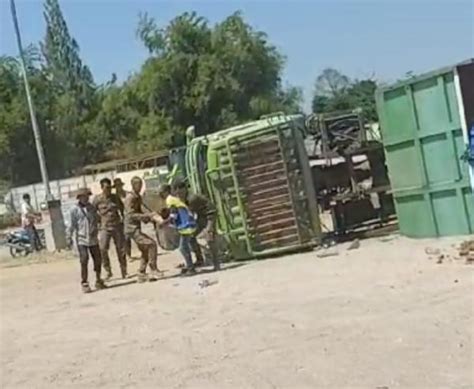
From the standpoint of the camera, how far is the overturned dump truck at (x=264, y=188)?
16.2m

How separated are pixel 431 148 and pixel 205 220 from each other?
11.8 ft

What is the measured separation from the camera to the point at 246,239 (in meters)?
16.4

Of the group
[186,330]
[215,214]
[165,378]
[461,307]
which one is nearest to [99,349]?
[186,330]

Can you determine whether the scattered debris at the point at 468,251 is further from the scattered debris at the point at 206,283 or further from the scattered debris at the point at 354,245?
the scattered debris at the point at 206,283

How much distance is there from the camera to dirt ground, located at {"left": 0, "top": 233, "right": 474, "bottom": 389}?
7.55 metres

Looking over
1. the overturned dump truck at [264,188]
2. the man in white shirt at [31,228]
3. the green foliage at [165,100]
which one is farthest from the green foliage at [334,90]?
the overturned dump truck at [264,188]

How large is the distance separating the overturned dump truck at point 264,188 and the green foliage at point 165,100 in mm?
29137

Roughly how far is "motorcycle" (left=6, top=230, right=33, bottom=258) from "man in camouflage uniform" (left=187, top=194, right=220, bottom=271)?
1315cm

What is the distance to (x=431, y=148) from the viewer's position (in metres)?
14.6

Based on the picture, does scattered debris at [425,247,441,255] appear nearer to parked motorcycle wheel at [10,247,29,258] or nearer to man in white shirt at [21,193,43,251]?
man in white shirt at [21,193,43,251]

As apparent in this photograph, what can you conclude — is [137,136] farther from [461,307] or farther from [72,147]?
[461,307]

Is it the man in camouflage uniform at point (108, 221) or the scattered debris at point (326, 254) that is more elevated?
the man in camouflage uniform at point (108, 221)

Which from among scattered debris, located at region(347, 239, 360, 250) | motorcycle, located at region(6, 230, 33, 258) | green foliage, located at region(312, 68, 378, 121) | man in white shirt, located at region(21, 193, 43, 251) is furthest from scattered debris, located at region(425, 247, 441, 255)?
green foliage, located at region(312, 68, 378, 121)

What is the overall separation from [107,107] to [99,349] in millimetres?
51241
